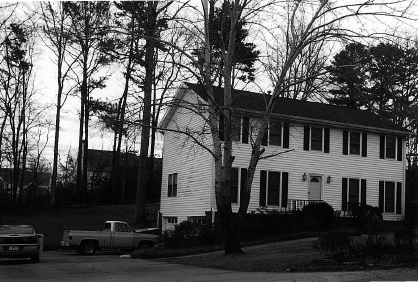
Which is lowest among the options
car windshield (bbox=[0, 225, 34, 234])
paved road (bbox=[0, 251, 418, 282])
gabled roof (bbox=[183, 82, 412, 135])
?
paved road (bbox=[0, 251, 418, 282])

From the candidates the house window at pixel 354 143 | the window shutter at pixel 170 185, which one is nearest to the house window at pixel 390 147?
the house window at pixel 354 143

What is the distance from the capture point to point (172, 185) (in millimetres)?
35312

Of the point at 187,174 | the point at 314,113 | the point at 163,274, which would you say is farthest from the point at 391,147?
the point at 163,274

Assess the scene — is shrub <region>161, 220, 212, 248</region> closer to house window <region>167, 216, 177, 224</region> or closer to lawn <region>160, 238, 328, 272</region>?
lawn <region>160, 238, 328, 272</region>

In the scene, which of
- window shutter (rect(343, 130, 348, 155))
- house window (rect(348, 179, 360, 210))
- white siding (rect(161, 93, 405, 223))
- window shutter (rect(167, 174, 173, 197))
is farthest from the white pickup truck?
window shutter (rect(343, 130, 348, 155))

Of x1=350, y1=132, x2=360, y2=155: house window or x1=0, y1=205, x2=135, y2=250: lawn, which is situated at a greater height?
x1=350, y1=132, x2=360, y2=155: house window

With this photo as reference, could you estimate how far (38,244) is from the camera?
71.2ft

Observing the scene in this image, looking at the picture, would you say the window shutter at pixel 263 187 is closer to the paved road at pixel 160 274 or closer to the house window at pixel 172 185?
the house window at pixel 172 185

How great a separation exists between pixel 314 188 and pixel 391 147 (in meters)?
6.47

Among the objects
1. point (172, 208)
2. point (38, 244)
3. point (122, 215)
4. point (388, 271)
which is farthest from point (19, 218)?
point (388, 271)

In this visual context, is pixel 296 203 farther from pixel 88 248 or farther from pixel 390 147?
pixel 88 248

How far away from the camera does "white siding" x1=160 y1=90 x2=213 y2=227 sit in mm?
30797

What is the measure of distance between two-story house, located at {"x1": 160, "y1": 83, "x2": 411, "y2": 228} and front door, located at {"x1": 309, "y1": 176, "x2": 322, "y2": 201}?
0.01 m

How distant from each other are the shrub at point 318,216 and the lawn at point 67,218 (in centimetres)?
1585
